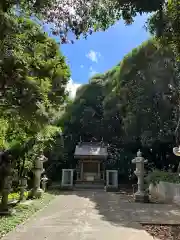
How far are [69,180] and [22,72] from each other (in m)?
16.7

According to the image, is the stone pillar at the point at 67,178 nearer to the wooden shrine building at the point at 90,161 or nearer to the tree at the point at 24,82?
the wooden shrine building at the point at 90,161

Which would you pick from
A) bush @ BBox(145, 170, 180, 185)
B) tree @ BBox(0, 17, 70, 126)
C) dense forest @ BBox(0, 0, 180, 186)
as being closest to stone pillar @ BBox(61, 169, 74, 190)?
dense forest @ BBox(0, 0, 180, 186)

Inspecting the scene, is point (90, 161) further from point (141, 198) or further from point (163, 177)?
point (141, 198)

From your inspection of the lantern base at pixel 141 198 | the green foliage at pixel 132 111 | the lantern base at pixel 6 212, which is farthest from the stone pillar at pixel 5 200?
the green foliage at pixel 132 111

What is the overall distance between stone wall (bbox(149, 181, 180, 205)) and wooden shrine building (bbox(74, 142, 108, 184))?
972 centimetres

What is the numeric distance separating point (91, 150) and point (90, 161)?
104 centimetres

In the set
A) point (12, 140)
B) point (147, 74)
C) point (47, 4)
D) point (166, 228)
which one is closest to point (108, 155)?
point (147, 74)

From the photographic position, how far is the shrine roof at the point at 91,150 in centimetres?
2572

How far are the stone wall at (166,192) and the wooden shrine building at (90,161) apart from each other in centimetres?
972

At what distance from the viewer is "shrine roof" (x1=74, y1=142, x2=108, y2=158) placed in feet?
84.4

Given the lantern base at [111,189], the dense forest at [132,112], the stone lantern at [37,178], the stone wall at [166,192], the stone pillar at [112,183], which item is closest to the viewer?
the stone wall at [166,192]

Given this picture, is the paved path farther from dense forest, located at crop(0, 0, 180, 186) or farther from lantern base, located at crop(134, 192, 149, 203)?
lantern base, located at crop(134, 192, 149, 203)

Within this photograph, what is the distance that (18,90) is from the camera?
6.97 metres

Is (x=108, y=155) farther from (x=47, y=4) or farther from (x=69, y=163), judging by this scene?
(x=47, y=4)
